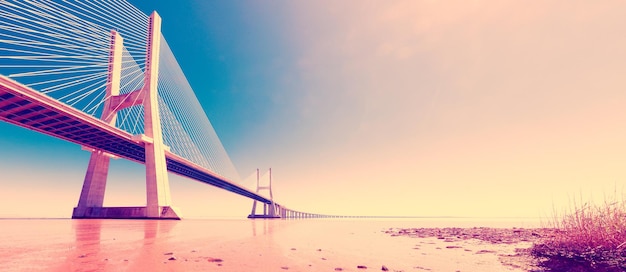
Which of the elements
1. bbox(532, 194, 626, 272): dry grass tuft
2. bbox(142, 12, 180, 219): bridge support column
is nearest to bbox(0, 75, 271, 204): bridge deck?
bbox(142, 12, 180, 219): bridge support column

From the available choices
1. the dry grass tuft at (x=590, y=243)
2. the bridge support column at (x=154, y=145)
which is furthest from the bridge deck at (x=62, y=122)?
the dry grass tuft at (x=590, y=243)

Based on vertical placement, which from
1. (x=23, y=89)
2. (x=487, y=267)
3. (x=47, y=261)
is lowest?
(x=487, y=267)

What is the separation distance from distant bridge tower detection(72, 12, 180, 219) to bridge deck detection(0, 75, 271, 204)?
179 centimetres

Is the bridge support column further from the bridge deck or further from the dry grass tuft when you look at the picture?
the dry grass tuft

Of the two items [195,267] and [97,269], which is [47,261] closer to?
[97,269]

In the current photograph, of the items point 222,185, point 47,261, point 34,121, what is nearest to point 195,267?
point 47,261

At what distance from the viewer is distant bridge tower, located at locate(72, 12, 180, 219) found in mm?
30328

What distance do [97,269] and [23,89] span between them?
23457 mm

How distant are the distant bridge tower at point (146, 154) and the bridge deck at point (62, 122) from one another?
1.79 meters

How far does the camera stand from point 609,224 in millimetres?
5699

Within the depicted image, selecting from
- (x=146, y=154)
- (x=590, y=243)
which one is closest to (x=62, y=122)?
(x=146, y=154)

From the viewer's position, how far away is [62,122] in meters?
25.4

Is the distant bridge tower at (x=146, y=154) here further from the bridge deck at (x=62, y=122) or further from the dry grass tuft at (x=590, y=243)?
the dry grass tuft at (x=590, y=243)

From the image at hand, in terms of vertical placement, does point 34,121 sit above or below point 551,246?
above
